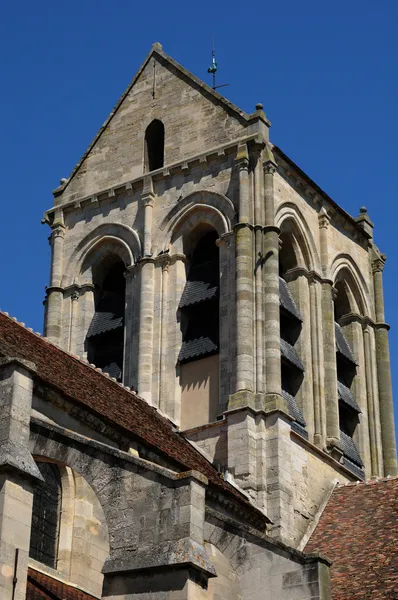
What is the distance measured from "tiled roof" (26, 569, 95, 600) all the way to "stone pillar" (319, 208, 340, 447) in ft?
33.9

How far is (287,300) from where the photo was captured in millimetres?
27281

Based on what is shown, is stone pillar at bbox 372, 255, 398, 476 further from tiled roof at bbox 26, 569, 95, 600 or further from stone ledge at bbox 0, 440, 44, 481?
stone ledge at bbox 0, 440, 44, 481

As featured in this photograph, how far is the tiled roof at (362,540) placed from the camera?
65.0 ft

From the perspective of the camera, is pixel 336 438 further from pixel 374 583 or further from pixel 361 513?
pixel 374 583

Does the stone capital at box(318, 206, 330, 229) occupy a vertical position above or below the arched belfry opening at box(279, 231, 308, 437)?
above

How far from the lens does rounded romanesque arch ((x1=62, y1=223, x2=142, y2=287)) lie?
93.1 feet

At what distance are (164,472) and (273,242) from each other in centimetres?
1124

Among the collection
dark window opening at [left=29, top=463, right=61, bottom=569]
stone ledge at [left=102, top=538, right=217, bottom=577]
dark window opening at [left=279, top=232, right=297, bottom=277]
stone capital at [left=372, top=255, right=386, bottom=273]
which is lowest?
stone ledge at [left=102, top=538, right=217, bottom=577]

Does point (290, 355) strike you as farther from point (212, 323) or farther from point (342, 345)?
point (342, 345)

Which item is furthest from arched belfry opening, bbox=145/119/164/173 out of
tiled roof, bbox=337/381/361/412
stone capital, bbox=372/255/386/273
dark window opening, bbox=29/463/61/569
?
dark window opening, bbox=29/463/61/569

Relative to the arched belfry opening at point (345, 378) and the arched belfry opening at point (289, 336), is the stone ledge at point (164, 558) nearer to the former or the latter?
the arched belfry opening at point (289, 336)

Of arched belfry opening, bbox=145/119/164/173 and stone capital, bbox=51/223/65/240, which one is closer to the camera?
arched belfry opening, bbox=145/119/164/173

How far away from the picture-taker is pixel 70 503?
18109 mm

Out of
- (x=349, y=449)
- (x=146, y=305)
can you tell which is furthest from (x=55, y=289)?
(x=349, y=449)
